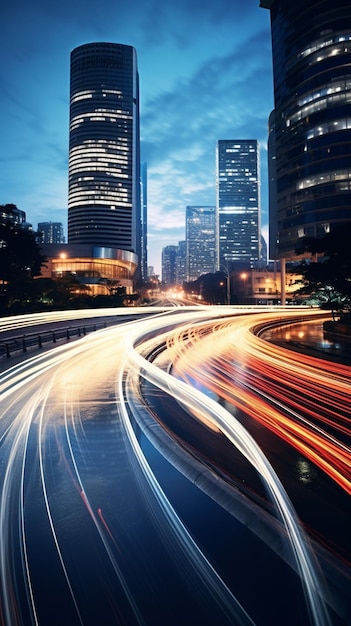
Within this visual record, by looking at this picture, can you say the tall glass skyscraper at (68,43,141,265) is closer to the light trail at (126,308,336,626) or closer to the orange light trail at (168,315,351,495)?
the orange light trail at (168,315,351,495)

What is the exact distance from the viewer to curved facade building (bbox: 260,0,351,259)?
69.2m

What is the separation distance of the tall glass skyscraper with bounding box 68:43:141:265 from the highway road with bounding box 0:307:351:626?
6845 inches

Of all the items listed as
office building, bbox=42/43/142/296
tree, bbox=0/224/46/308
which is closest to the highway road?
tree, bbox=0/224/46/308

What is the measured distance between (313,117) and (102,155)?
129 meters

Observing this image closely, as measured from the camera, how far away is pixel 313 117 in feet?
238

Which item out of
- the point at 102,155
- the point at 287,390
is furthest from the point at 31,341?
the point at 102,155

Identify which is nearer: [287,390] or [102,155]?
[287,390]

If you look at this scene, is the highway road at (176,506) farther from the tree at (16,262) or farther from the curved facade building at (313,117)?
the curved facade building at (313,117)

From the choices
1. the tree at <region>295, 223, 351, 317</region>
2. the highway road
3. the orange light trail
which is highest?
the tree at <region>295, 223, 351, 317</region>

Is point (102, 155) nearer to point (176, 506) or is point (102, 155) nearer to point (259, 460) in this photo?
point (259, 460)

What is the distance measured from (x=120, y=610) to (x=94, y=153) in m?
196

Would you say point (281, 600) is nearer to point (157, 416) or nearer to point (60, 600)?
point (60, 600)

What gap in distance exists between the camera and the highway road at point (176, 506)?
3.62 meters

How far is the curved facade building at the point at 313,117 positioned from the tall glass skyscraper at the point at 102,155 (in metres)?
112
